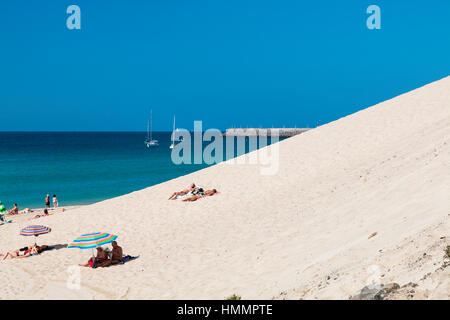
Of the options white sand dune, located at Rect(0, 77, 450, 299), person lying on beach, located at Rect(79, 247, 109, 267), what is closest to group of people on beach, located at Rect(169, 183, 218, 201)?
white sand dune, located at Rect(0, 77, 450, 299)

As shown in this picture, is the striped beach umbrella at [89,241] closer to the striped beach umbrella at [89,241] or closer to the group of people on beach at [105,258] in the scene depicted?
the striped beach umbrella at [89,241]

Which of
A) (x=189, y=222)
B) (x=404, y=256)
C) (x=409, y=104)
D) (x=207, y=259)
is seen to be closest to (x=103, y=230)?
(x=189, y=222)

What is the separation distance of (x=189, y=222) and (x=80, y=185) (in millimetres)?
28805

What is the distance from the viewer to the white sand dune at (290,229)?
6.89 meters

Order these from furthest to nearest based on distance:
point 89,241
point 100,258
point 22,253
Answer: point 22,253 < point 100,258 < point 89,241

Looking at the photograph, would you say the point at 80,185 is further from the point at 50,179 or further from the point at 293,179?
the point at 293,179

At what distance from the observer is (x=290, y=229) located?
1208cm

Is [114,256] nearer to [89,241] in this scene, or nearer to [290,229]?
[89,241]

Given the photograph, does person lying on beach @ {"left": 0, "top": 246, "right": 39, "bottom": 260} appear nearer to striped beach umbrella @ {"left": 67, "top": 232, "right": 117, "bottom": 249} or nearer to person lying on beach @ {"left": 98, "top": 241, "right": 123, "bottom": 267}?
striped beach umbrella @ {"left": 67, "top": 232, "right": 117, "bottom": 249}

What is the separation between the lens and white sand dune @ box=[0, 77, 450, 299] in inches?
271

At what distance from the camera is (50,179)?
46.4 m

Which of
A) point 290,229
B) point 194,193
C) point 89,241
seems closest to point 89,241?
point 89,241

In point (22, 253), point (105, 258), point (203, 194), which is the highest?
point (203, 194)
